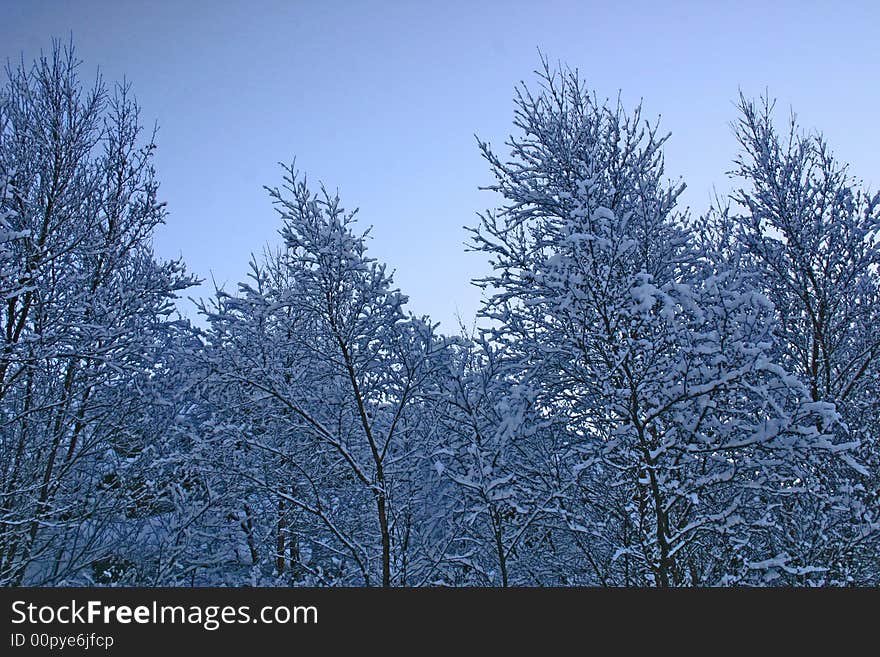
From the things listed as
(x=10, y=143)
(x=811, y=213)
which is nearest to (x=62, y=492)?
(x=10, y=143)

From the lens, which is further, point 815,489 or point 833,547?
point 833,547

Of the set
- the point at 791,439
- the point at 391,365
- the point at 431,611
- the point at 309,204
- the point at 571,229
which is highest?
the point at 309,204

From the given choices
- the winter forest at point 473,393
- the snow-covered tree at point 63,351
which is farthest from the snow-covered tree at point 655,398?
the snow-covered tree at point 63,351

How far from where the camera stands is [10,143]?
6016 millimetres

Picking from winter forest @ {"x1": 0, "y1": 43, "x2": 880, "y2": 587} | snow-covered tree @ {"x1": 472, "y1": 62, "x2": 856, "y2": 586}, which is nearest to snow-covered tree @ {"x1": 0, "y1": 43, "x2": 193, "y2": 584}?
winter forest @ {"x1": 0, "y1": 43, "x2": 880, "y2": 587}

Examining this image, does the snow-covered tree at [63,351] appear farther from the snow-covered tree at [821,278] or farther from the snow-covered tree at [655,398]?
the snow-covered tree at [821,278]

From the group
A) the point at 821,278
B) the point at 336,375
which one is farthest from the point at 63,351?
the point at 821,278

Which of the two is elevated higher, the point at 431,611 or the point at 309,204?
the point at 309,204

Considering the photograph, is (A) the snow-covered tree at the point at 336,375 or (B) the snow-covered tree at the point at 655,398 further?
(A) the snow-covered tree at the point at 336,375

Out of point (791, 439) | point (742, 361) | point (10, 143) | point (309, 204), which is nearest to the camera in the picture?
Result: point (791, 439)

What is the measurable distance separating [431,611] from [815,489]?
3.24 meters

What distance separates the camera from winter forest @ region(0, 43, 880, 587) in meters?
4.27

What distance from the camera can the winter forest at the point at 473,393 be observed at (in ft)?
14.0

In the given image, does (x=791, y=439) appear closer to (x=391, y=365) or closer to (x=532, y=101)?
(x=391, y=365)
